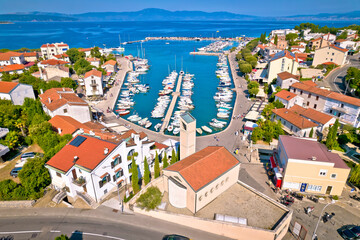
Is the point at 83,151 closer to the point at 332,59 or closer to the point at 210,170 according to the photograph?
the point at 210,170

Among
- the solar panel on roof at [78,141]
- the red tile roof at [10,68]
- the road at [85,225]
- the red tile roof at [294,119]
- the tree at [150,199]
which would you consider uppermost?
the solar panel on roof at [78,141]

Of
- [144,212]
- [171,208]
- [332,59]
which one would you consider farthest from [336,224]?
[332,59]

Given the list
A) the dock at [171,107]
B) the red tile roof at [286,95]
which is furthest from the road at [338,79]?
the dock at [171,107]

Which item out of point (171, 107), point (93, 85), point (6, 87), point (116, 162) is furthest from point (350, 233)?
point (6, 87)

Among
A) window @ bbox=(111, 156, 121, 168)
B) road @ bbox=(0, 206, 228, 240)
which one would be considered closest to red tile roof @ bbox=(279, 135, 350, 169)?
road @ bbox=(0, 206, 228, 240)

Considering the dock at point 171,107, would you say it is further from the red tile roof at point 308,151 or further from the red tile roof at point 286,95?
the red tile roof at point 286,95

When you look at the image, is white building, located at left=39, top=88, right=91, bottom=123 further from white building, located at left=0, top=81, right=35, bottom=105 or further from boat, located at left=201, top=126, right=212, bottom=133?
boat, located at left=201, top=126, right=212, bottom=133
